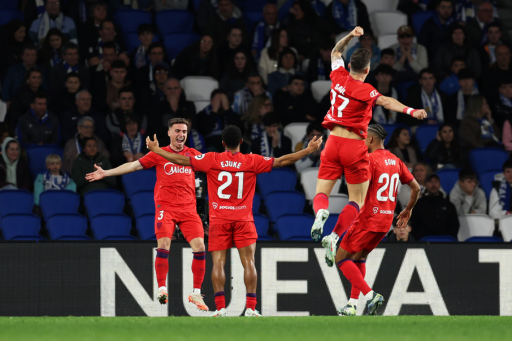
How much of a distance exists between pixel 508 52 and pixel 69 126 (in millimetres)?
8387

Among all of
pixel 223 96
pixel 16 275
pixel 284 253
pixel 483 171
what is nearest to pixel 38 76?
pixel 223 96

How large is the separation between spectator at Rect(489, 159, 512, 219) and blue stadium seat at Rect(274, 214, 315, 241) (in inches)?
126

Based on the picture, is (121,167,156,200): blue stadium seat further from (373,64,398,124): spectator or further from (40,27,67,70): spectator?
(373,64,398,124): spectator

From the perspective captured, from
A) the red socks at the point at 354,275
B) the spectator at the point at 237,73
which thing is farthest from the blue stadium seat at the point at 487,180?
the red socks at the point at 354,275

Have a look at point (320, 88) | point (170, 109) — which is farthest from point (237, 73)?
point (170, 109)

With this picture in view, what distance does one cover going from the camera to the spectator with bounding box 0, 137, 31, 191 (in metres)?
12.4

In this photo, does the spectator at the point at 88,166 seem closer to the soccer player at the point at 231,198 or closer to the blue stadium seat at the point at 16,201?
→ the blue stadium seat at the point at 16,201

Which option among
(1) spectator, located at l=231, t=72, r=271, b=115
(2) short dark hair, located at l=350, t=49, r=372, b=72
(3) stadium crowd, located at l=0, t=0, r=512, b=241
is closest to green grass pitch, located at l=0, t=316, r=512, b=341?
(2) short dark hair, located at l=350, t=49, r=372, b=72

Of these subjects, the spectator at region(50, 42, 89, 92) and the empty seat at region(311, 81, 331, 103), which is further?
the empty seat at region(311, 81, 331, 103)


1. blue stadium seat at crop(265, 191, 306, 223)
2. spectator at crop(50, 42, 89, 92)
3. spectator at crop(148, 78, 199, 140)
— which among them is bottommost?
blue stadium seat at crop(265, 191, 306, 223)

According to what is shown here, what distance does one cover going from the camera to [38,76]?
1380 centimetres

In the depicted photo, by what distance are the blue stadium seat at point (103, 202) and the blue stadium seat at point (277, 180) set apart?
7.36ft

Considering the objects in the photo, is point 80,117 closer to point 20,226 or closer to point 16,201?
point 16,201

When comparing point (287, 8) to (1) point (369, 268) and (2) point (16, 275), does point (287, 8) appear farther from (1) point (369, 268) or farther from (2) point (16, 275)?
(2) point (16, 275)
